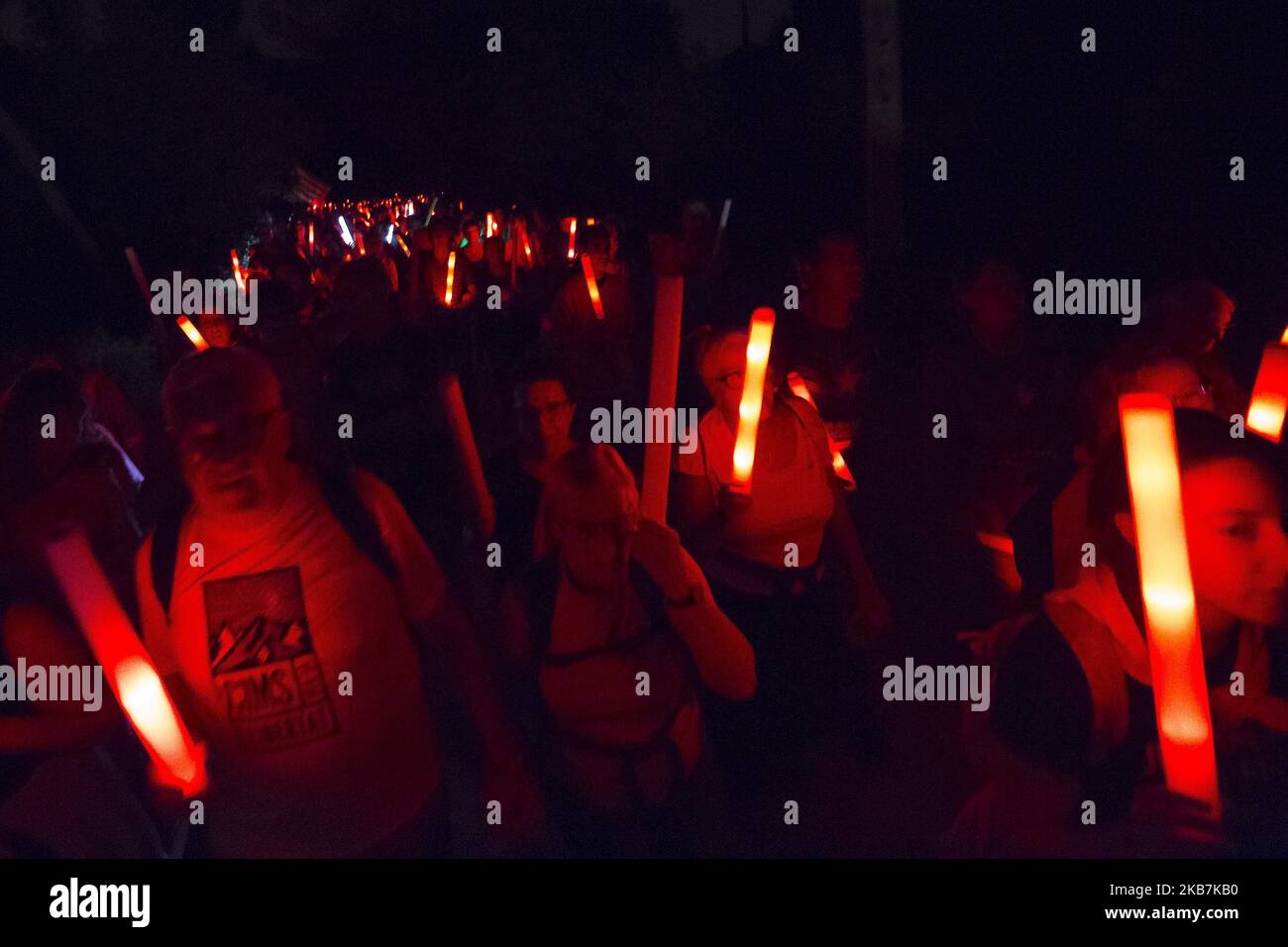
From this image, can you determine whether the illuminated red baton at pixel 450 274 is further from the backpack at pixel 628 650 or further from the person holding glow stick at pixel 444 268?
the backpack at pixel 628 650

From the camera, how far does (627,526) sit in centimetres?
206

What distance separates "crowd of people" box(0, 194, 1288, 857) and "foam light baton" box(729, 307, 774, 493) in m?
0.14

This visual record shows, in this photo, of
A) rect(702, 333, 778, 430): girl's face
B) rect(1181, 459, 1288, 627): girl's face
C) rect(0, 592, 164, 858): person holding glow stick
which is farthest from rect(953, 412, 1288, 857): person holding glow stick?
rect(0, 592, 164, 858): person holding glow stick

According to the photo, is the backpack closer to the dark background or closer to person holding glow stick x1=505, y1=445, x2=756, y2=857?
person holding glow stick x1=505, y1=445, x2=756, y2=857

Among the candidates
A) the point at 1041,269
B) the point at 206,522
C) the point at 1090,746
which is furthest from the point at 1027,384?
the point at 206,522

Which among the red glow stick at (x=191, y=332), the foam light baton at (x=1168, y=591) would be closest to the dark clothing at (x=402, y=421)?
the red glow stick at (x=191, y=332)

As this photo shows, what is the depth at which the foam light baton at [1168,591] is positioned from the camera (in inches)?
60.7

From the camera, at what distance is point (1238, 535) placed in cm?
167

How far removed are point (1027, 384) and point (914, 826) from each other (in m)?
1.45

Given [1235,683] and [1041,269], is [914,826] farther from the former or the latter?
[1041,269]

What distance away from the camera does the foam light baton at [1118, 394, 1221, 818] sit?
1.54 m

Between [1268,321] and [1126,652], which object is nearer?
[1126,652]

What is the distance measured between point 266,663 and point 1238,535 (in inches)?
78.2

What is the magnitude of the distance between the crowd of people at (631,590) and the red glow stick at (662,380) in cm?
8
